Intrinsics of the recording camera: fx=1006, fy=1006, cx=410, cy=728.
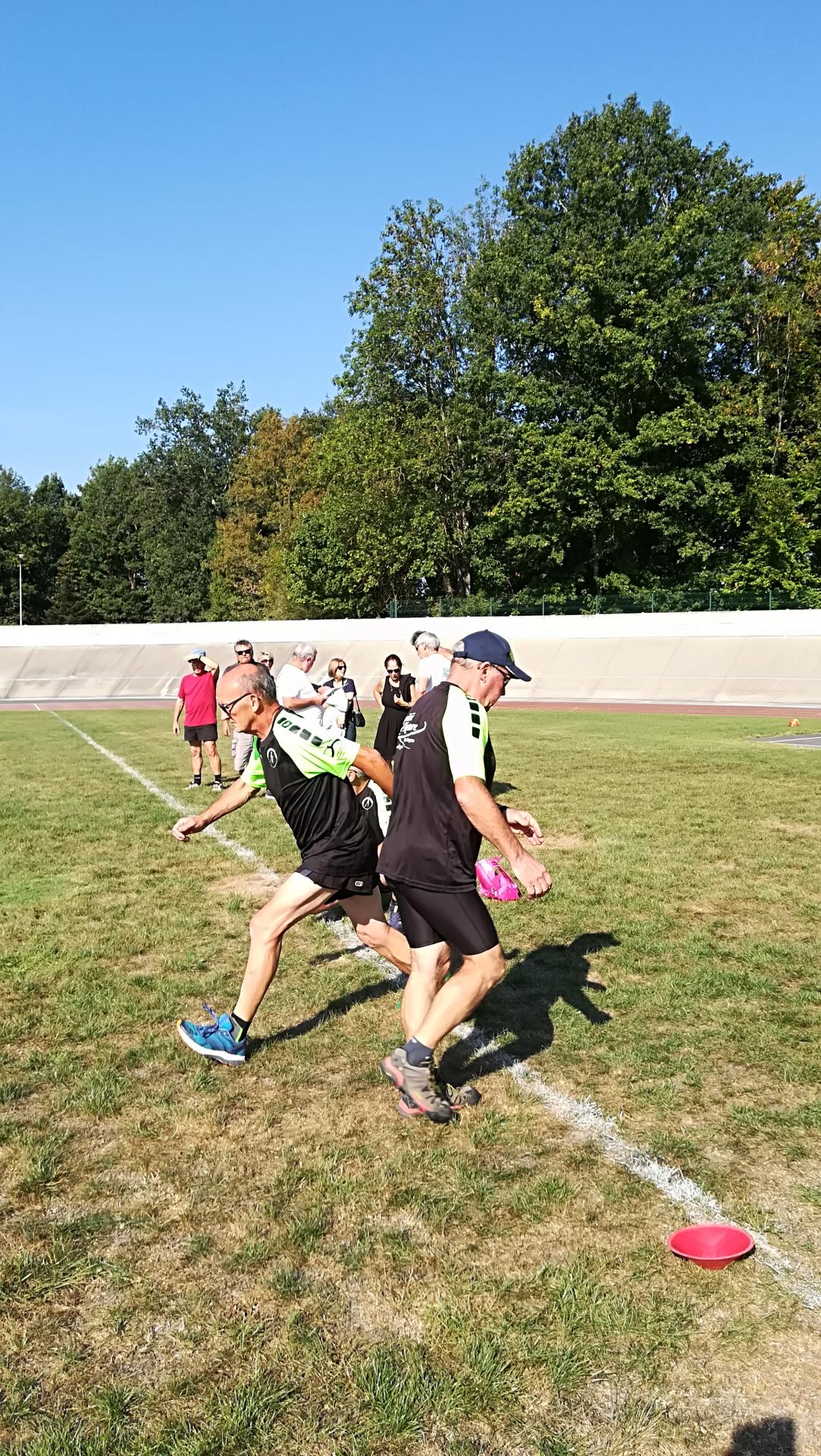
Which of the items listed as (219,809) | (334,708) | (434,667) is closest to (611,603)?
(334,708)

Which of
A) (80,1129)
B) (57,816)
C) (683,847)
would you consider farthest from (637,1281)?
(57,816)

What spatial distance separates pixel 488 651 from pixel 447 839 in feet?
2.65

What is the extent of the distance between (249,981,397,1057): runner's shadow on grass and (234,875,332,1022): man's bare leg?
15.1 inches

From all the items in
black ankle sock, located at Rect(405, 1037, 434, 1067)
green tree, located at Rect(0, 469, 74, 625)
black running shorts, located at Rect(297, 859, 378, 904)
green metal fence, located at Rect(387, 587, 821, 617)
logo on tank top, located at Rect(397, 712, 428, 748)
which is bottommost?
black ankle sock, located at Rect(405, 1037, 434, 1067)

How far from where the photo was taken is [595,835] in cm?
1007

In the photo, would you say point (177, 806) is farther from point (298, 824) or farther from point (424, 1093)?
point (424, 1093)

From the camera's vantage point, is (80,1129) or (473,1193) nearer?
(473,1193)

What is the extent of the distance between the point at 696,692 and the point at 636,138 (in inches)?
1099

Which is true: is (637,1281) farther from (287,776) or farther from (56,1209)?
(287,776)

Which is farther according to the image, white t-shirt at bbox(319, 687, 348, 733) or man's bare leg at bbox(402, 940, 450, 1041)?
white t-shirt at bbox(319, 687, 348, 733)

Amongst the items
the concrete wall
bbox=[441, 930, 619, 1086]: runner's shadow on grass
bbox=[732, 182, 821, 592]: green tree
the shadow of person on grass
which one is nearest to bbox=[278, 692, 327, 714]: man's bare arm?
bbox=[441, 930, 619, 1086]: runner's shadow on grass

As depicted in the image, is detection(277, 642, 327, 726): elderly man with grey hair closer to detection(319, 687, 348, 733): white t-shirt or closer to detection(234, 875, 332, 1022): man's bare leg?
detection(319, 687, 348, 733): white t-shirt

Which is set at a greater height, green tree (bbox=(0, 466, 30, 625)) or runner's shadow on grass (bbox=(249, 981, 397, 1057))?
green tree (bbox=(0, 466, 30, 625))

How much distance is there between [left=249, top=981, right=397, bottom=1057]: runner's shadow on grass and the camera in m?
5.14
